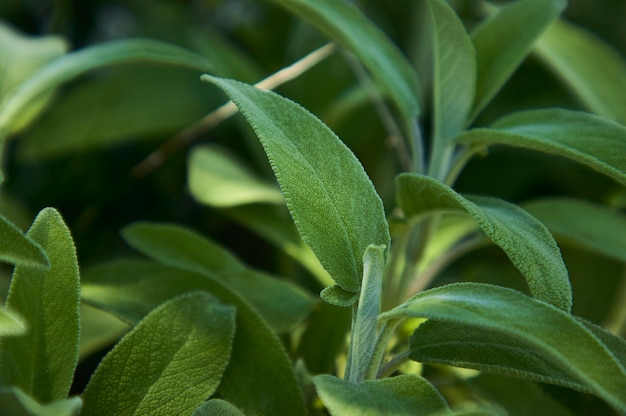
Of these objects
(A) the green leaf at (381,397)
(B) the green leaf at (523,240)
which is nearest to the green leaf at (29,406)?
(A) the green leaf at (381,397)

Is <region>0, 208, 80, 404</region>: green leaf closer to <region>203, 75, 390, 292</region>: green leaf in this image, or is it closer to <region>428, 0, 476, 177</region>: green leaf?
<region>203, 75, 390, 292</region>: green leaf

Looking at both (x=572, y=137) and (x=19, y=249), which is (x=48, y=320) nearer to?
(x=19, y=249)

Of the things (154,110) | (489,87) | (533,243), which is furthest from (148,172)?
(533,243)

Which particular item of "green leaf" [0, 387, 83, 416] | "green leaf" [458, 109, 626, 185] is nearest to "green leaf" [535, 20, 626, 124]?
"green leaf" [458, 109, 626, 185]

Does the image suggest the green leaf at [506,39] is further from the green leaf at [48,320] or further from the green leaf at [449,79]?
the green leaf at [48,320]

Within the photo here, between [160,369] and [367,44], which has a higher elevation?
[367,44]

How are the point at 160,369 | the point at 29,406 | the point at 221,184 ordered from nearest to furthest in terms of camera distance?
the point at 29,406, the point at 160,369, the point at 221,184

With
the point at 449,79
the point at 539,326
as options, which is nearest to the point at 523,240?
the point at 539,326
